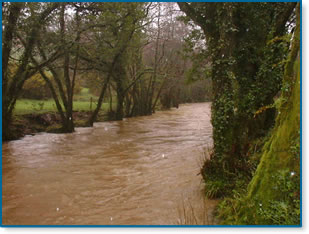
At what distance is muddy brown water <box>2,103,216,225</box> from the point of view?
471 cm

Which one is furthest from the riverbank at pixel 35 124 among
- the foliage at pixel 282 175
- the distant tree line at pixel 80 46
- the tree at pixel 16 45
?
the foliage at pixel 282 175

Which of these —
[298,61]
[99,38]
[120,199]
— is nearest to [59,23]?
[99,38]

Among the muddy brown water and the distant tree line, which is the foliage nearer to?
the muddy brown water

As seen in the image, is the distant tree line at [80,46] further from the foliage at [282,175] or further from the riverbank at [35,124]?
the foliage at [282,175]

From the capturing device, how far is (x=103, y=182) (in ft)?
21.9

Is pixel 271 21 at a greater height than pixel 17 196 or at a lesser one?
greater

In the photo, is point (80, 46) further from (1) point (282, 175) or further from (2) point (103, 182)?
(1) point (282, 175)

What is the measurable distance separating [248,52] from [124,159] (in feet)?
14.8

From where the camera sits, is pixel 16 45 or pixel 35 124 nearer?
pixel 16 45

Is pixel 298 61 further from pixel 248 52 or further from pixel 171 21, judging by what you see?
pixel 171 21

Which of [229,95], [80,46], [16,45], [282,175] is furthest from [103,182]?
[80,46]

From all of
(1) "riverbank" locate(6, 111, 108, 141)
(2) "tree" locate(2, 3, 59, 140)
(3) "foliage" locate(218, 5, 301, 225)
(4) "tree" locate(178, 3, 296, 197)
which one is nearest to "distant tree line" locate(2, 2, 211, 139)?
(2) "tree" locate(2, 3, 59, 140)

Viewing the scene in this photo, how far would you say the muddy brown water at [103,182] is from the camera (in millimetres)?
4715

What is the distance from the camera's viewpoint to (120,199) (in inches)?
217
